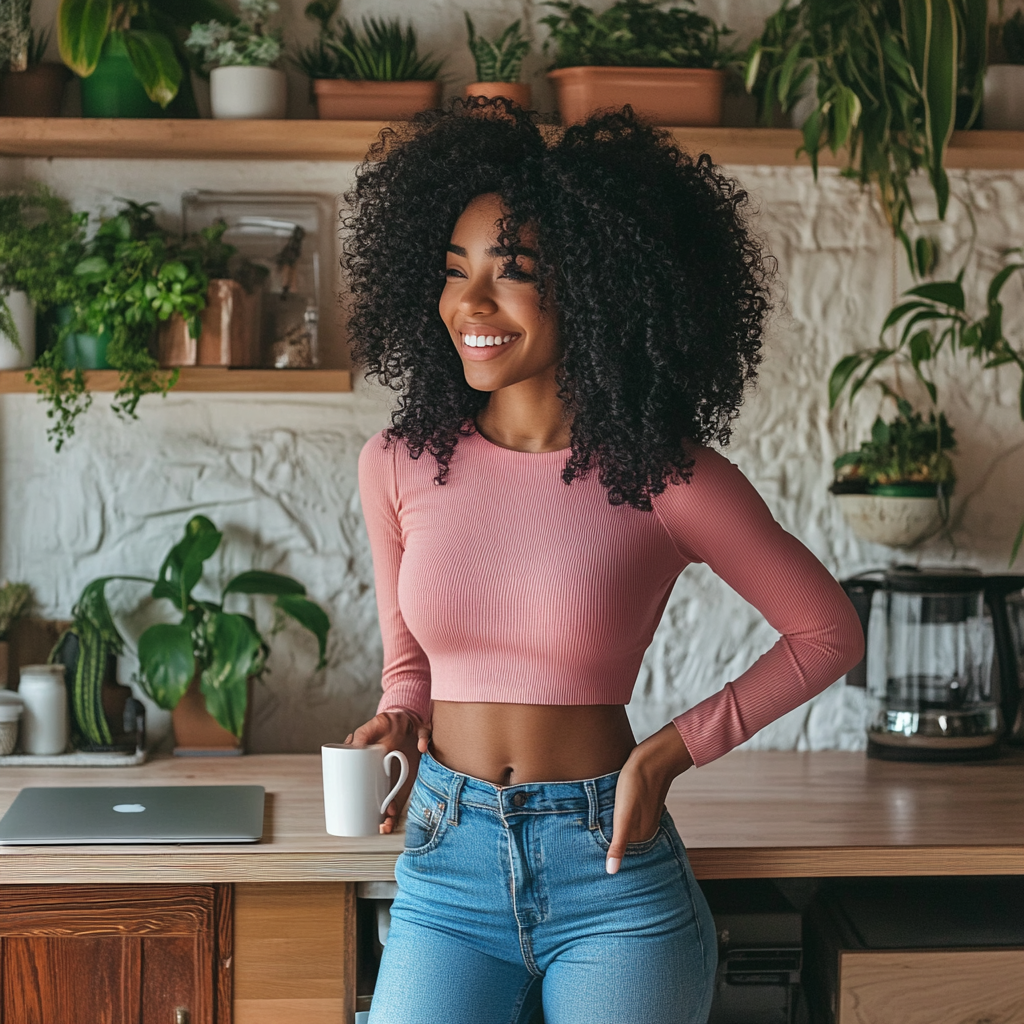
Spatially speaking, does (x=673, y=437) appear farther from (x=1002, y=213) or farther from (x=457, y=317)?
(x=1002, y=213)

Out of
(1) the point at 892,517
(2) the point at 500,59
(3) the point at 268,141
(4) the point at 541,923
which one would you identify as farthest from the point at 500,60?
Answer: (4) the point at 541,923

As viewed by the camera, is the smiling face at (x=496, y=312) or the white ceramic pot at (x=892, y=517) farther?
the white ceramic pot at (x=892, y=517)

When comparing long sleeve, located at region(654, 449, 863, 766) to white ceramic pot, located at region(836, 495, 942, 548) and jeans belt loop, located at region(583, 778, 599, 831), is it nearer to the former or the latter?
jeans belt loop, located at region(583, 778, 599, 831)

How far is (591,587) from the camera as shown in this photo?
4.01ft

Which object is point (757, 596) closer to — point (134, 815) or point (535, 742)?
point (535, 742)

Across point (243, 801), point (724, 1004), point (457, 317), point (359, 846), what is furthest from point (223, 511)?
point (724, 1004)

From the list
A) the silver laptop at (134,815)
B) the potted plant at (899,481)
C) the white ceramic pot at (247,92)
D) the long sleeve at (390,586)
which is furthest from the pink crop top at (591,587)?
the white ceramic pot at (247,92)

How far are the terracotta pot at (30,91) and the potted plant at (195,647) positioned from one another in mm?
758

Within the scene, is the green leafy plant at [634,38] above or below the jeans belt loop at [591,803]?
above

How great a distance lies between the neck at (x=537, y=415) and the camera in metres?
1.31

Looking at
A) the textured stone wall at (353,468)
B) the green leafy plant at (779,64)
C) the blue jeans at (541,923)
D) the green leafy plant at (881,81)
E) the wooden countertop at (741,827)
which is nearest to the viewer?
the blue jeans at (541,923)

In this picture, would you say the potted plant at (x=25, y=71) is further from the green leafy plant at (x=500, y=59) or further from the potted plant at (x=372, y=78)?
the green leafy plant at (x=500, y=59)

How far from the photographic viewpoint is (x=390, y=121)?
2.01 metres

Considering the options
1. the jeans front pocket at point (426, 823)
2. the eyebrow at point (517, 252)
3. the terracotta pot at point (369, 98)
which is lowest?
the jeans front pocket at point (426, 823)
